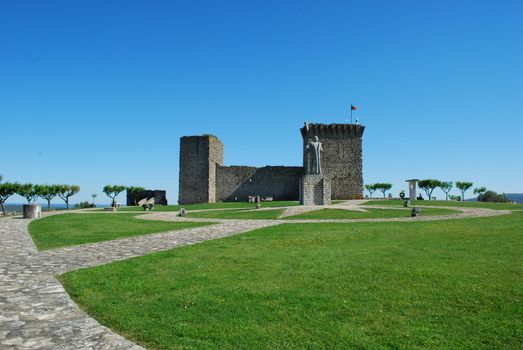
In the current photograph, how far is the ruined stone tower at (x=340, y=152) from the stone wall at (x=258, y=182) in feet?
12.7

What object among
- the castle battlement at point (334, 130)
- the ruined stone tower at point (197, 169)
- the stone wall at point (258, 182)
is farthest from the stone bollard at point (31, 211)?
the castle battlement at point (334, 130)

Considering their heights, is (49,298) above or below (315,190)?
below

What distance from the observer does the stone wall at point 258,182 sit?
5850cm

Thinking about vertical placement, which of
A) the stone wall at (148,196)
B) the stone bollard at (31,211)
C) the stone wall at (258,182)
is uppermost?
the stone wall at (258,182)

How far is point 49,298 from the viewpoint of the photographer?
727 cm

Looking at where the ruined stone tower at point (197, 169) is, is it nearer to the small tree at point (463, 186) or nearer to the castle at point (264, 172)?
the castle at point (264, 172)

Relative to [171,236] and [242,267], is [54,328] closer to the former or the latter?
[242,267]

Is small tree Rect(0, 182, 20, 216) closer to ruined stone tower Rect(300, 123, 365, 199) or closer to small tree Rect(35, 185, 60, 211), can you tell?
small tree Rect(35, 185, 60, 211)

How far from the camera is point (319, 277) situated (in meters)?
8.32

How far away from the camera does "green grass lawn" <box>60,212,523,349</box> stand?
5277 millimetres

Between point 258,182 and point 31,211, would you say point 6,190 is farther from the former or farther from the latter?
point 258,182

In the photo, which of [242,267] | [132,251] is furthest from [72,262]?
[242,267]

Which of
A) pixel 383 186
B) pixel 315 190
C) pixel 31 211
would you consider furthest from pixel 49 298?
pixel 383 186

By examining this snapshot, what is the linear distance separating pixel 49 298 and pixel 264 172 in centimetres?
5185
